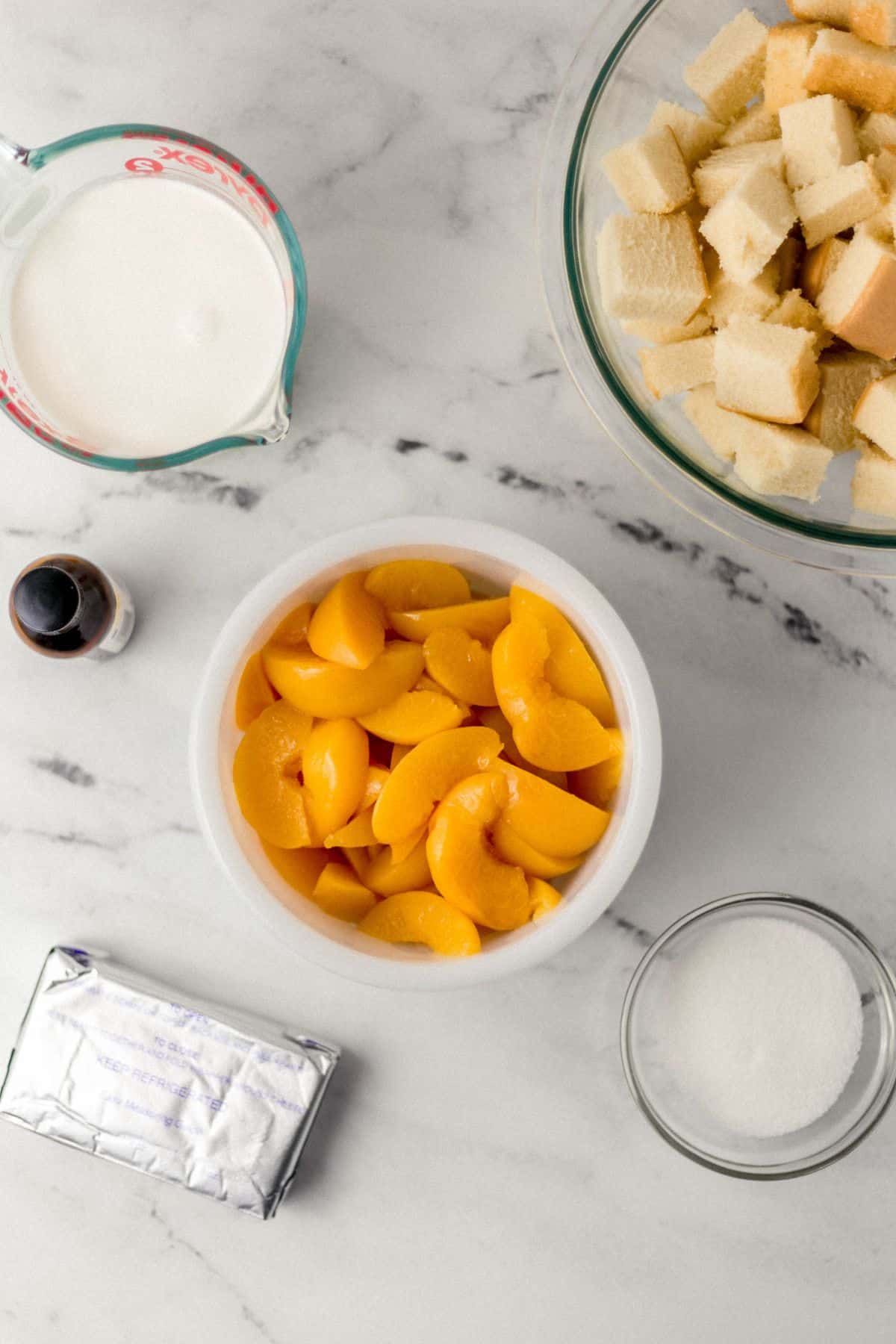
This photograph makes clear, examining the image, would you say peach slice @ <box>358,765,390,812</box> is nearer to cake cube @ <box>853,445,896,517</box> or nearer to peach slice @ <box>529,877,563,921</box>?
peach slice @ <box>529,877,563,921</box>

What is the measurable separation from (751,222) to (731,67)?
165mm

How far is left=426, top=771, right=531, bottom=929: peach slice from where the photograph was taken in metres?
0.88

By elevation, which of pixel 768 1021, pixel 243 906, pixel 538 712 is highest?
pixel 538 712

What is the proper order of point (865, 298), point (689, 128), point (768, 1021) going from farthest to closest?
point (768, 1021) < point (689, 128) < point (865, 298)

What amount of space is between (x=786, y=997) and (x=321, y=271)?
2.59 feet

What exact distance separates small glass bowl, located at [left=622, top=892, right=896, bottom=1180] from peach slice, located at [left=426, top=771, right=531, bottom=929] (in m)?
0.19

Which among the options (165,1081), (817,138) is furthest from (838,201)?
(165,1081)

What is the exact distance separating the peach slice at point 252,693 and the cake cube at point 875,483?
50 cm

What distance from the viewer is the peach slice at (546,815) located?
34.6 inches

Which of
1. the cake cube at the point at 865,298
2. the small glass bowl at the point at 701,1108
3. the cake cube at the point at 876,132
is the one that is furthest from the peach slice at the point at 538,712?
the cake cube at the point at 876,132

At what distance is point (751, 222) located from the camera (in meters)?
0.79

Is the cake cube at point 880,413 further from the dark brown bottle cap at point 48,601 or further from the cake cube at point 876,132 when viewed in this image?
the dark brown bottle cap at point 48,601

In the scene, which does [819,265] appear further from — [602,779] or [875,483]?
[602,779]

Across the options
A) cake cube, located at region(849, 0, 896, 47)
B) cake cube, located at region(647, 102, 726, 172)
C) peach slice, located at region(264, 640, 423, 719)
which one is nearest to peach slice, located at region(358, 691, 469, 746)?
peach slice, located at region(264, 640, 423, 719)
